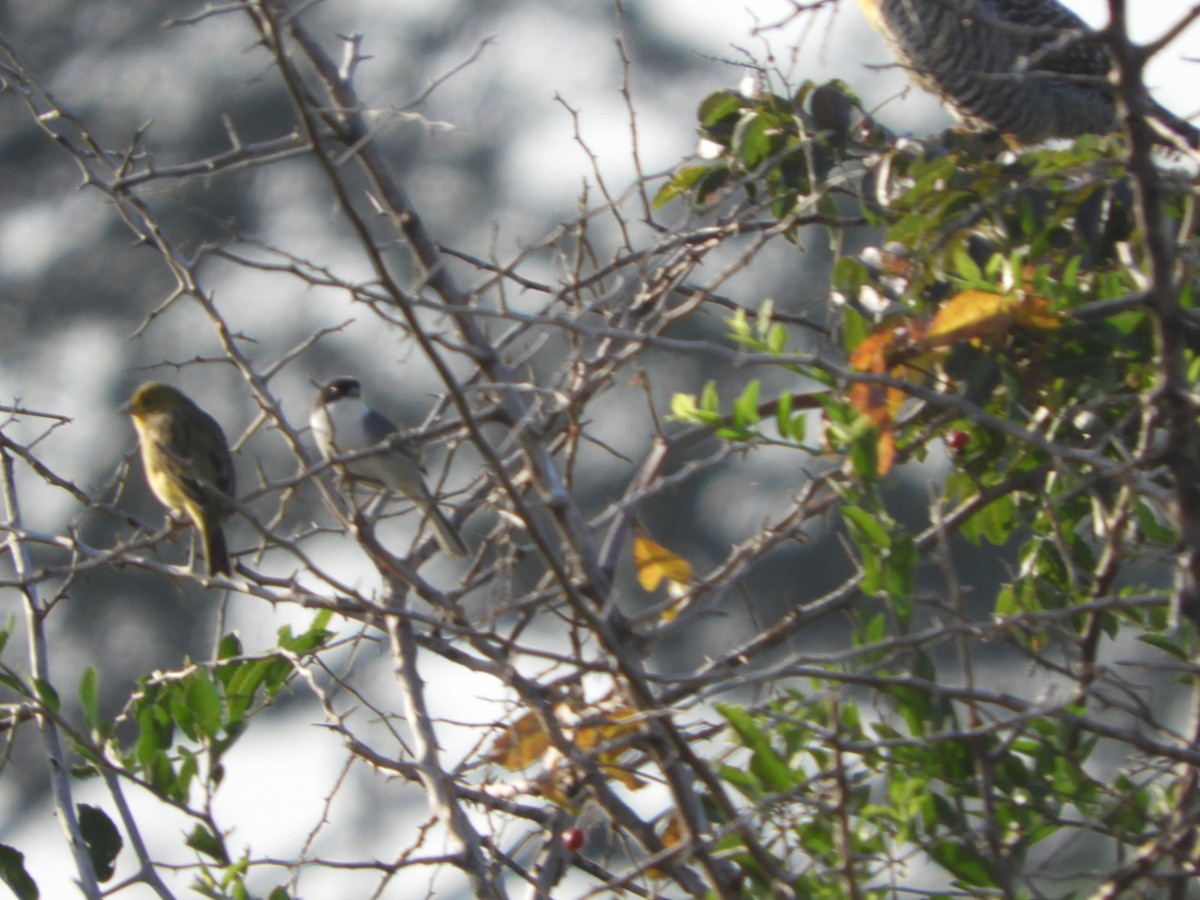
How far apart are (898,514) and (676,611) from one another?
6497 mm

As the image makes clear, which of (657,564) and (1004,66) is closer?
(657,564)

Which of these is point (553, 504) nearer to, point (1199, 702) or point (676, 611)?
point (676, 611)

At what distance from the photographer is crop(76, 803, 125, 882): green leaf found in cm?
265

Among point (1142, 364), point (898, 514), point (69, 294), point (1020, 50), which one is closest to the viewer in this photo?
point (1142, 364)

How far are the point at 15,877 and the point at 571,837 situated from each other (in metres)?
0.86

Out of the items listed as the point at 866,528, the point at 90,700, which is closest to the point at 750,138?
the point at 866,528

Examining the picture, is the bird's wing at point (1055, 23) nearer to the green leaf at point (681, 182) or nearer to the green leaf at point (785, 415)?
the green leaf at point (681, 182)

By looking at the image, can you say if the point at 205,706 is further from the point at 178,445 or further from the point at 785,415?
the point at 178,445

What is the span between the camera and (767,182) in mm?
3062

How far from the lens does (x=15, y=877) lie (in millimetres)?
2561

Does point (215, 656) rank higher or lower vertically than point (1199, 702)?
higher

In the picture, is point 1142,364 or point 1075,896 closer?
point 1075,896

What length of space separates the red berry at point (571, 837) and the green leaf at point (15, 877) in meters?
0.84

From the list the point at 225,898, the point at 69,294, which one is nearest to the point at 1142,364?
the point at 225,898
